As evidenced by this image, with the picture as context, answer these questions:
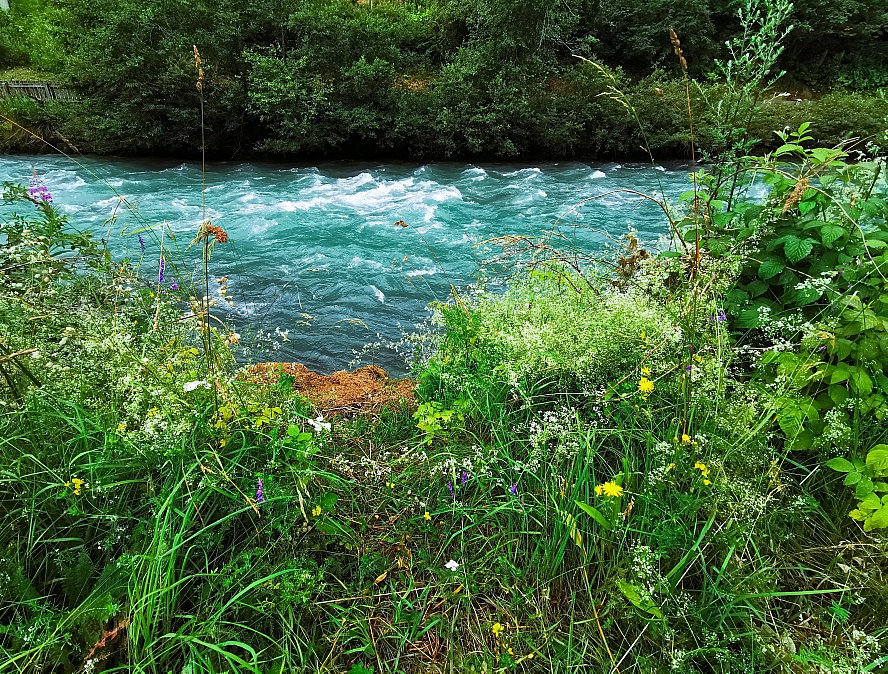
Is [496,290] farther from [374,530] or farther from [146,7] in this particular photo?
[146,7]

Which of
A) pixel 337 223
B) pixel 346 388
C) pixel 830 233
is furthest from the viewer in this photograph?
pixel 337 223

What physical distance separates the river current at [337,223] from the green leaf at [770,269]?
3.95ft

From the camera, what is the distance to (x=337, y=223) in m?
8.38

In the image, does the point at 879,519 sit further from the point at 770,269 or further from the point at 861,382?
the point at 770,269

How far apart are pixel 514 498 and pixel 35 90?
18.3m

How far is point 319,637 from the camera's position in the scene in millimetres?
1642

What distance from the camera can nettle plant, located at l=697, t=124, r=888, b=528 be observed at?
6.07 ft

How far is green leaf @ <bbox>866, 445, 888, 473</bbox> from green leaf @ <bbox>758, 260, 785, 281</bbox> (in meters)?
0.84

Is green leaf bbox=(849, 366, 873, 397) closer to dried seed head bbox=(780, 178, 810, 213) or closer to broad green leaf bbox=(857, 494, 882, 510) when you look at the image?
broad green leaf bbox=(857, 494, 882, 510)

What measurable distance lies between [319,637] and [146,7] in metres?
15.1

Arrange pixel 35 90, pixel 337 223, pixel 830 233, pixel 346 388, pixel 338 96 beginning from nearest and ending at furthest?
pixel 830 233 → pixel 346 388 → pixel 337 223 → pixel 338 96 → pixel 35 90

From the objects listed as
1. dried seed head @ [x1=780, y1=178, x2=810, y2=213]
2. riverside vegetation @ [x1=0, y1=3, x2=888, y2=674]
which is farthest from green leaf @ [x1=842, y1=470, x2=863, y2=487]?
dried seed head @ [x1=780, y1=178, x2=810, y2=213]

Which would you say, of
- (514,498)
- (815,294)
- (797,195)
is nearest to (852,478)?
(815,294)

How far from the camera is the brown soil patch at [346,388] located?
9.53 ft
